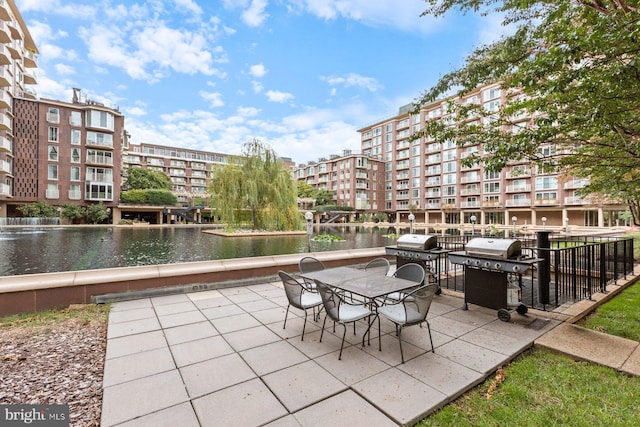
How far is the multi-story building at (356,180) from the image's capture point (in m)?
57.9

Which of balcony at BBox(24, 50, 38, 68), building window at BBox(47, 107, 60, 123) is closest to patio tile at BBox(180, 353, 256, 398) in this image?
building window at BBox(47, 107, 60, 123)

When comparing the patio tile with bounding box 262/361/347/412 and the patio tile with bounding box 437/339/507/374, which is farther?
the patio tile with bounding box 437/339/507/374

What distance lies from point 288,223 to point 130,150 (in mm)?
56324

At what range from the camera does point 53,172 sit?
33.4 meters

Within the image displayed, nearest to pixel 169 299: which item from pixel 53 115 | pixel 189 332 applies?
pixel 189 332

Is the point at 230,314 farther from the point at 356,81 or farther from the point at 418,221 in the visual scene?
the point at 418,221

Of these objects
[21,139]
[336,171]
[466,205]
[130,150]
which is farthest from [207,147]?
[466,205]

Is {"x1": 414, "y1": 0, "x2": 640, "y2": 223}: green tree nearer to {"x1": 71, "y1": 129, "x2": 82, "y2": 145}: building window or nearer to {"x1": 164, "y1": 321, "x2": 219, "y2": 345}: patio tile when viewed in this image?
{"x1": 164, "y1": 321, "x2": 219, "y2": 345}: patio tile

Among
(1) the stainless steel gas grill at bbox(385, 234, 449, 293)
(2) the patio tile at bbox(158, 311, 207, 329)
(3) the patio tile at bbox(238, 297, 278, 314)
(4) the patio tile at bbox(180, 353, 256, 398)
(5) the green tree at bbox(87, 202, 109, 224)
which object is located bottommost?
(3) the patio tile at bbox(238, 297, 278, 314)

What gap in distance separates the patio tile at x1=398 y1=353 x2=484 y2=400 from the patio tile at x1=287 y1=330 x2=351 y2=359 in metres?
0.86

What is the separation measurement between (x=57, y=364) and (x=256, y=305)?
106 inches

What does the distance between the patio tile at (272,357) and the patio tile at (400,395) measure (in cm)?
82

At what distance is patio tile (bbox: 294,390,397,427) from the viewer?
7.19 feet

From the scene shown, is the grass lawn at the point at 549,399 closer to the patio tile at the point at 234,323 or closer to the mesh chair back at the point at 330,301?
the mesh chair back at the point at 330,301
